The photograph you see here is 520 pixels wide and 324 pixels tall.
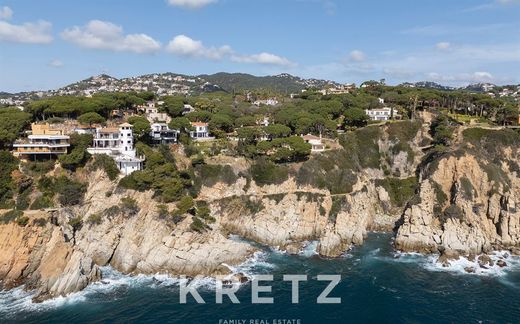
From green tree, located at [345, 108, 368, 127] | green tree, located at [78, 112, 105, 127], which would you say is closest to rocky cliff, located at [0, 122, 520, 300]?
green tree, located at [345, 108, 368, 127]

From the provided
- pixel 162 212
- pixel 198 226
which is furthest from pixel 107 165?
pixel 198 226

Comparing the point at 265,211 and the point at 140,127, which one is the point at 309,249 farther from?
the point at 140,127

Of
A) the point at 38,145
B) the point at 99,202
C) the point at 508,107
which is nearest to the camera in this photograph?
the point at 99,202

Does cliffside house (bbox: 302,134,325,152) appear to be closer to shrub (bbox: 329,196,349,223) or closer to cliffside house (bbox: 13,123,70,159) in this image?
shrub (bbox: 329,196,349,223)

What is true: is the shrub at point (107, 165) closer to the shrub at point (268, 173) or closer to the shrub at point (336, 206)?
the shrub at point (268, 173)

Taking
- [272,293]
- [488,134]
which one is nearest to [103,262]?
[272,293]

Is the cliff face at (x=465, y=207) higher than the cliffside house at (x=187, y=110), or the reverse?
the cliffside house at (x=187, y=110)

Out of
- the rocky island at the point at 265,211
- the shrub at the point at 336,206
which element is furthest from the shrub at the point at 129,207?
the shrub at the point at 336,206

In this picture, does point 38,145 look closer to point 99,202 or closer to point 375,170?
point 99,202
